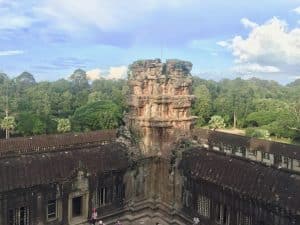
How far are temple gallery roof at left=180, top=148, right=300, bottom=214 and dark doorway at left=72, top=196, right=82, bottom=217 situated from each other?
14.7 ft

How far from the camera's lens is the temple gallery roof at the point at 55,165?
43.2 ft

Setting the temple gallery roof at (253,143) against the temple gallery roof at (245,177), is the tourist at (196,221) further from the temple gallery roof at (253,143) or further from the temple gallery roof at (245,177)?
the temple gallery roof at (253,143)

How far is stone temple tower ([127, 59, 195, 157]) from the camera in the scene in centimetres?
1720

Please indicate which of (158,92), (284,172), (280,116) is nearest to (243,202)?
(284,172)

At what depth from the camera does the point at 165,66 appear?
58.5 feet

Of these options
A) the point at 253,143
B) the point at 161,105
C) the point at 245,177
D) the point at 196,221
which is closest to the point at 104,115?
the point at 253,143

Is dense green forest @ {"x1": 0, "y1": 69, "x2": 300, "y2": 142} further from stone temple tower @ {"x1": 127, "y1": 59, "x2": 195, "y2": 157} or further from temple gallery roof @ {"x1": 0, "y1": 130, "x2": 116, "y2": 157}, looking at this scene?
stone temple tower @ {"x1": 127, "y1": 59, "x2": 195, "y2": 157}

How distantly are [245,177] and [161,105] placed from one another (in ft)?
18.1

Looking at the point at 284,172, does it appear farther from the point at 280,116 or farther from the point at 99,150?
the point at 280,116

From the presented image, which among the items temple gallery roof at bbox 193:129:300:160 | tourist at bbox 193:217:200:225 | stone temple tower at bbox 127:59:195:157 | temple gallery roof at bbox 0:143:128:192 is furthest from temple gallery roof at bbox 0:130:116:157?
tourist at bbox 193:217:200:225

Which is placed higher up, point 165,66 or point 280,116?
point 165,66

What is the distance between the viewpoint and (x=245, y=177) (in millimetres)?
13266

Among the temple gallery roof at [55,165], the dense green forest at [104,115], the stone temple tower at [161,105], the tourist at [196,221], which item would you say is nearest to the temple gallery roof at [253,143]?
the dense green forest at [104,115]

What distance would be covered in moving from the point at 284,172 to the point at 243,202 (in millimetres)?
1756
